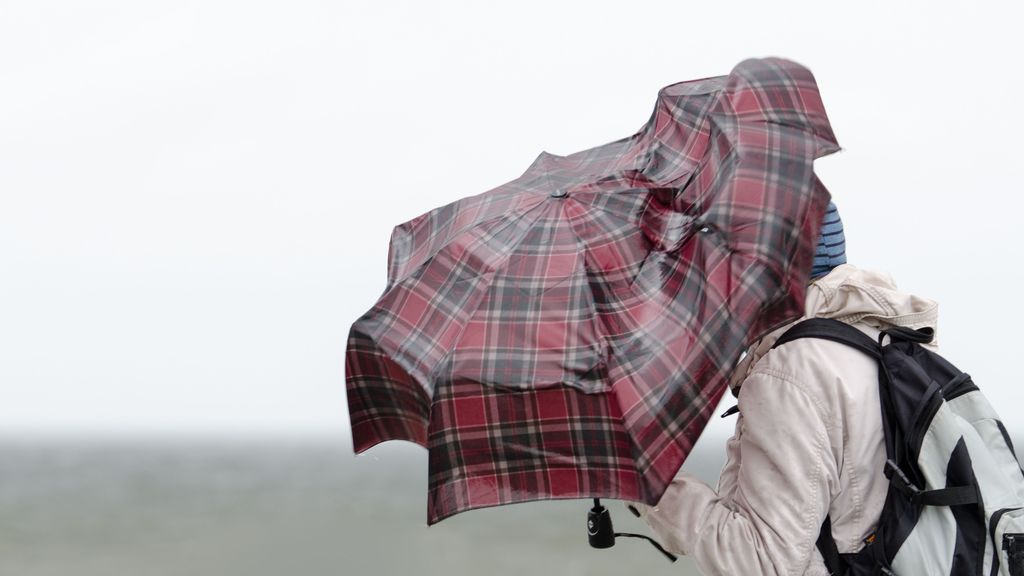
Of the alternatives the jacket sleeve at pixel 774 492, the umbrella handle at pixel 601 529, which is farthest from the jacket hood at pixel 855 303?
the umbrella handle at pixel 601 529

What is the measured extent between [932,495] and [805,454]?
0.31 m

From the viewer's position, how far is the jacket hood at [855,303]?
2.39 metres

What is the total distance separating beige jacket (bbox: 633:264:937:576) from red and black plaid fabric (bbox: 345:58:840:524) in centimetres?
19

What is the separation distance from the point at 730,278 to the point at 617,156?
0.82m

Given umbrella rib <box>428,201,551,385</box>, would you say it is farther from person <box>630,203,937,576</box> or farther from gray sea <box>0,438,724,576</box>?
gray sea <box>0,438,724,576</box>

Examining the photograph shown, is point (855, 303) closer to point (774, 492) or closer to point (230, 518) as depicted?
point (774, 492)

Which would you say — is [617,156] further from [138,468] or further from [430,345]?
[138,468]

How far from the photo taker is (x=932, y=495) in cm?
225

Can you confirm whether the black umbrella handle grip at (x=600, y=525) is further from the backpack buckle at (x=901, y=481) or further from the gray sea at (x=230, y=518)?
the gray sea at (x=230, y=518)

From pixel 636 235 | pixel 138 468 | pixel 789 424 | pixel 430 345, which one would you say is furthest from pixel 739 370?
pixel 138 468

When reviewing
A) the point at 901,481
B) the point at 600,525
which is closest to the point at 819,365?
the point at 901,481

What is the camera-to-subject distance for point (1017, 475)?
7.74 ft

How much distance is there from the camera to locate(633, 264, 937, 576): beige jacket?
88.4 inches

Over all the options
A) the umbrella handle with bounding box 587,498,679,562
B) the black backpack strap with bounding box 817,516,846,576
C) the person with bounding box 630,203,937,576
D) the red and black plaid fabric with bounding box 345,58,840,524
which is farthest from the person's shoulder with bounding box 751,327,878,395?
the umbrella handle with bounding box 587,498,679,562
